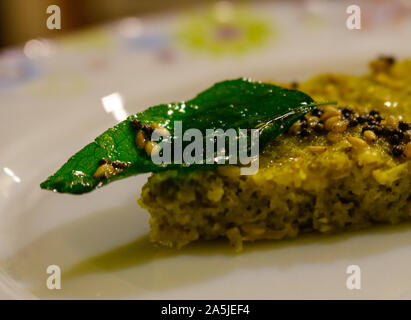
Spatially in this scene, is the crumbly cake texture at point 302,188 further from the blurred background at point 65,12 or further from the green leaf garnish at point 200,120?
the blurred background at point 65,12

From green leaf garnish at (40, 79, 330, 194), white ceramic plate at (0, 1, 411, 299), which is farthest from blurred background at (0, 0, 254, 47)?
green leaf garnish at (40, 79, 330, 194)

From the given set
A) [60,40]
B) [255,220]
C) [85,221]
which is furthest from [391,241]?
[60,40]

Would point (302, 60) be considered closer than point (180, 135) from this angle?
No

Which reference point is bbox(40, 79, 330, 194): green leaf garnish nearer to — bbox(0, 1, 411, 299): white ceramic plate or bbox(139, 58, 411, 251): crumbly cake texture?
bbox(139, 58, 411, 251): crumbly cake texture

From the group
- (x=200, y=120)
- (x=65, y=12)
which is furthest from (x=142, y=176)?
(x=65, y=12)

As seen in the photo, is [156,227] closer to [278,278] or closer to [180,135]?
[180,135]
